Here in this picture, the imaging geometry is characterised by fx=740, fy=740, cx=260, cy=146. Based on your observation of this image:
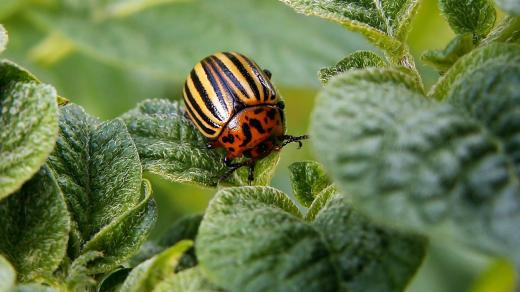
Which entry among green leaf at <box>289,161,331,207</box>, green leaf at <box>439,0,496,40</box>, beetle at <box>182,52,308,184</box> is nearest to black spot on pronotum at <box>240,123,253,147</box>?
beetle at <box>182,52,308,184</box>

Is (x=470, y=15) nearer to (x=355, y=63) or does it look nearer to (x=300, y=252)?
(x=355, y=63)

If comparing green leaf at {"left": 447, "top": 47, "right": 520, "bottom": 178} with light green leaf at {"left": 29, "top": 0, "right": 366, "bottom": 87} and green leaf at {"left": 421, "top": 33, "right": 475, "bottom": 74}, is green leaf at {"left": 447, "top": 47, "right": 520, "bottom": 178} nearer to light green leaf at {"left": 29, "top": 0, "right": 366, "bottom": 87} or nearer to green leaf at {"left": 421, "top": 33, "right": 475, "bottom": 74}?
green leaf at {"left": 421, "top": 33, "right": 475, "bottom": 74}

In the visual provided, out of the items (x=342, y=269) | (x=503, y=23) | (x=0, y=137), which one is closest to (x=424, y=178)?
(x=342, y=269)

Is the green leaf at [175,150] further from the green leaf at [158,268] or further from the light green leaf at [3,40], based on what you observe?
the light green leaf at [3,40]

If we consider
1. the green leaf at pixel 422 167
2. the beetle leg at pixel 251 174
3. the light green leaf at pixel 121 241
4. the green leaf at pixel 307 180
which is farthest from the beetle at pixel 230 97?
the green leaf at pixel 422 167

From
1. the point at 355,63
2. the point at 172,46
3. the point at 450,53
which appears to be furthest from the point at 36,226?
the point at 172,46

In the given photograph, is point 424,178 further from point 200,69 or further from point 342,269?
point 200,69
